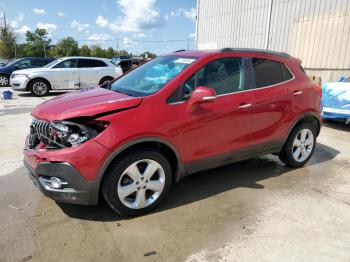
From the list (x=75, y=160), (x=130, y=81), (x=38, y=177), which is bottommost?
(x=38, y=177)

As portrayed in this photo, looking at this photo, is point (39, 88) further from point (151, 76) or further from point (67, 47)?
point (67, 47)

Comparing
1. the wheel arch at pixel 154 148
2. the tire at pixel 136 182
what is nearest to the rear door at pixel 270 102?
the wheel arch at pixel 154 148

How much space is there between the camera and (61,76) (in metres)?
12.8

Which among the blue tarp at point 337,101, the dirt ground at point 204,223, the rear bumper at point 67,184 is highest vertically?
the blue tarp at point 337,101

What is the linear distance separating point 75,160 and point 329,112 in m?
6.55

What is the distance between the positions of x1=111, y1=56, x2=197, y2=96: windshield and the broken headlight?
70 centimetres

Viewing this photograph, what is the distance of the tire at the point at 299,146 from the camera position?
186 inches

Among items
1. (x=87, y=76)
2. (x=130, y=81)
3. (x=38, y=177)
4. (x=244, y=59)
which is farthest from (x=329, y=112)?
(x=87, y=76)

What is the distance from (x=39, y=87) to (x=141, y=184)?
1086cm

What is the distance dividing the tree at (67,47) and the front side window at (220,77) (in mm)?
86957

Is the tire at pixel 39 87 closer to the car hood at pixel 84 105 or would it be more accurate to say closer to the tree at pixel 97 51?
the car hood at pixel 84 105

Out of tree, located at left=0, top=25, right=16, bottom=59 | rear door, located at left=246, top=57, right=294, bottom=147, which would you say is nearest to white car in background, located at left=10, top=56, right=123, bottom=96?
rear door, located at left=246, top=57, right=294, bottom=147

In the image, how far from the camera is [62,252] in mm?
2803

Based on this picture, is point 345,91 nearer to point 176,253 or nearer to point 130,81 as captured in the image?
point 130,81
